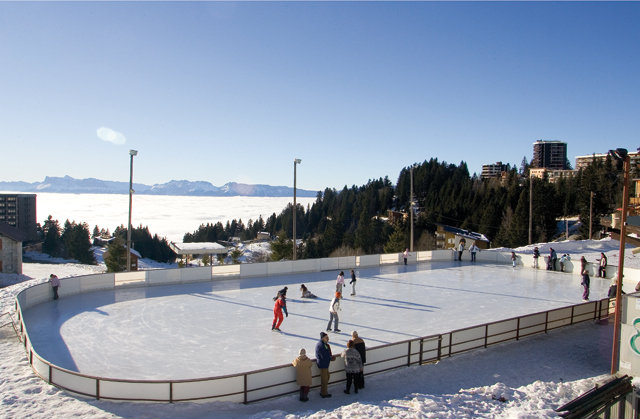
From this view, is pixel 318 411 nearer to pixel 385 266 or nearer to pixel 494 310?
pixel 494 310

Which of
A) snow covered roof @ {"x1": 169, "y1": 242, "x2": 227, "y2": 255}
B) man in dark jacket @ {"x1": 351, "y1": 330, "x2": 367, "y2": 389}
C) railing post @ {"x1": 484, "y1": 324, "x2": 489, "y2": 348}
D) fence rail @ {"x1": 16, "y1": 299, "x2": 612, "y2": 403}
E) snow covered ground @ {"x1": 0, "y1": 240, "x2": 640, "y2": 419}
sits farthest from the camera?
snow covered roof @ {"x1": 169, "y1": 242, "x2": 227, "y2": 255}

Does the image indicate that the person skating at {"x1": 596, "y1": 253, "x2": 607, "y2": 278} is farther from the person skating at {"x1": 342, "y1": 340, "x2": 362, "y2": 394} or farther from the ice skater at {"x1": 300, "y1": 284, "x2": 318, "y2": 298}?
the person skating at {"x1": 342, "y1": 340, "x2": 362, "y2": 394}

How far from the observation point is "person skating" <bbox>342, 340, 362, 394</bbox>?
957 cm

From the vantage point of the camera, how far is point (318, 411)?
8539 mm

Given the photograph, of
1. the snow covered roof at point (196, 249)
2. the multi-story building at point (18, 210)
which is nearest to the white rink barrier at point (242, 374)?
the snow covered roof at point (196, 249)

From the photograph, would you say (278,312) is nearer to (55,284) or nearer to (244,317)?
(244,317)

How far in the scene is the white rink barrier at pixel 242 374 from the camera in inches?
337

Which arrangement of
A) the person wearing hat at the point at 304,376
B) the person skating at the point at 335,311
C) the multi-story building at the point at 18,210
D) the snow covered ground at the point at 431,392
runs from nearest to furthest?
the snow covered ground at the point at 431,392, the person wearing hat at the point at 304,376, the person skating at the point at 335,311, the multi-story building at the point at 18,210

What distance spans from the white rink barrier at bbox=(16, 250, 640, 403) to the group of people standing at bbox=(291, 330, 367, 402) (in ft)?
0.80

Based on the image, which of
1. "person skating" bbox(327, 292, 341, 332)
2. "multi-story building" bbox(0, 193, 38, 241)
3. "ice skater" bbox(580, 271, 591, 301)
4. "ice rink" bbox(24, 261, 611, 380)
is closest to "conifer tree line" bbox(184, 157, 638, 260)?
"ice rink" bbox(24, 261, 611, 380)

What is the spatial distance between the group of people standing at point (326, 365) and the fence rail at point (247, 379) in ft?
0.82

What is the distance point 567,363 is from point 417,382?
497 centimetres

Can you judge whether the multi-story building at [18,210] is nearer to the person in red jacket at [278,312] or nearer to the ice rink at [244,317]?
the ice rink at [244,317]

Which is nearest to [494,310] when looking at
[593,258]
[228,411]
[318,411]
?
[318,411]
